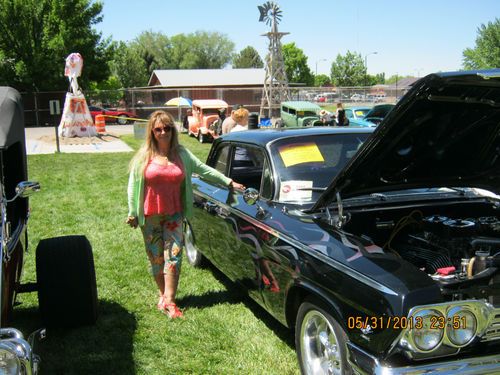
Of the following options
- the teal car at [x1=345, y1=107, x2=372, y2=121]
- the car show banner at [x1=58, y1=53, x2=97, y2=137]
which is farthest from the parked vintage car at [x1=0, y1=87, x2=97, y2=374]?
the car show banner at [x1=58, y1=53, x2=97, y2=137]

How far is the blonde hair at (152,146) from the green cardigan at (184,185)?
0.15ft

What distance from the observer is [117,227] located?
763cm

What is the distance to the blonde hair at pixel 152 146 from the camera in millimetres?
4297

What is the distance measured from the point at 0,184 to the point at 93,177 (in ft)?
31.2

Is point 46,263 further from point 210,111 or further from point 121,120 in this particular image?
point 121,120

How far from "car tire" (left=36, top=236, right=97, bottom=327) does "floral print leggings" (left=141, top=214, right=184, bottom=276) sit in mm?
527

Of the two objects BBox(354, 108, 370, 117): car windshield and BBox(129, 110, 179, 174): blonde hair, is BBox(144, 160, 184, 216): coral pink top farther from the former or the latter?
BBox(354, 108, 370, 117): car windshield

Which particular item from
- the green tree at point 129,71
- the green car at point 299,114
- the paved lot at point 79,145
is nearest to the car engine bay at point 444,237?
the paved lot at point 79,145

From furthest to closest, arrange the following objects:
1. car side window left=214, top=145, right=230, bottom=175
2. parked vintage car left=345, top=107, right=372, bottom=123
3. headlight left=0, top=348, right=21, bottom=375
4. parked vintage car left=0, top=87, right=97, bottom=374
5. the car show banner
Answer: the car show banner
parked vintage car left=345, top=107, right=372, bottom=123
car side window left=214, top=145, right=230, bottom=175
parked vintage car left=0, top=87, right=97, bottom=374
headlight left=0, top=348, right=21, bottom=375

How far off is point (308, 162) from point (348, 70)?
7814cm

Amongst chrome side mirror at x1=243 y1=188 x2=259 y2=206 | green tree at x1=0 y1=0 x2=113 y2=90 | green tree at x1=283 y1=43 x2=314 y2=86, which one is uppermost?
green tree at x1=283 y1=43 x2=314 y2=86

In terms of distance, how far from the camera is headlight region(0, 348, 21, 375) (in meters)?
2.17

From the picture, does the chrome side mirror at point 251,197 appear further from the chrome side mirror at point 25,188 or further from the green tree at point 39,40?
the green tree at point 39,40

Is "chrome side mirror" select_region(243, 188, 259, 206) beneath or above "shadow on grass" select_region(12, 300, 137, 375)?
above
